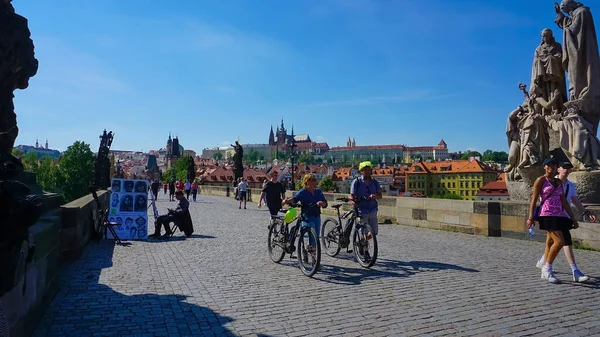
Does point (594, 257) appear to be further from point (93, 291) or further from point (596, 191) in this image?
point (93, 291)

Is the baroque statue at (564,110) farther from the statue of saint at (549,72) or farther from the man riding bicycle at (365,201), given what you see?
the man riding bicycle at (365,201)

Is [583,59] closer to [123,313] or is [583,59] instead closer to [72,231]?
[123,313]

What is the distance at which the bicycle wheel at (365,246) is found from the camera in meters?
7.70

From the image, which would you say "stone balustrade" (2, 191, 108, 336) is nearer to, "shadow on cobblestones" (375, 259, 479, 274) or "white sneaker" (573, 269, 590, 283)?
"shadow on cobblestones" (375, 259, 479, 274)

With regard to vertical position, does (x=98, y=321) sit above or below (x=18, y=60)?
below

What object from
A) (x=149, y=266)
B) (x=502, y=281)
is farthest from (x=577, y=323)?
(x=149, y=266)

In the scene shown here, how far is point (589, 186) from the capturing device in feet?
32.8

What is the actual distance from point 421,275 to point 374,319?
239 cm

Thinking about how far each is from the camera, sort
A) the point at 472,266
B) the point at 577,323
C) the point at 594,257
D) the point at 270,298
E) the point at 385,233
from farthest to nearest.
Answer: the point at 385,233
the point at 594,257
the point at 472,266
the point at 270,298
the point at 577,323

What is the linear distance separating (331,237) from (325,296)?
10.4 feet

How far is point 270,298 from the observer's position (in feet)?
18.9

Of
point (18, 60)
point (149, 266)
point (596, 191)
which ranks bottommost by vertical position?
point (149, 266)

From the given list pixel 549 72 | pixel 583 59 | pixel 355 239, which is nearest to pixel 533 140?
pixel 549 72

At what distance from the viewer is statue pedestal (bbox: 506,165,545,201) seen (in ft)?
36.3
